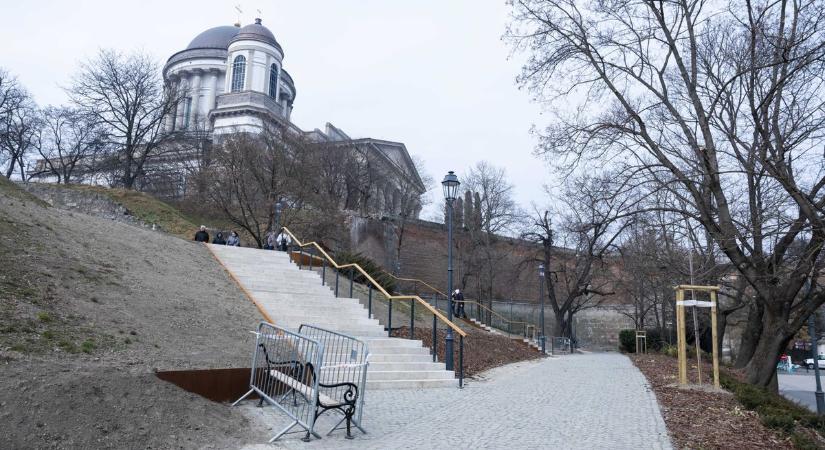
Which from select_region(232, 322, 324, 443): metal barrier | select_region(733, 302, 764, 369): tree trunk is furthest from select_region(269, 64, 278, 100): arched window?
select_region(232, 322, 324, 443): metal barrier

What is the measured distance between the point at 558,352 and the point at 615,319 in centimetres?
1967

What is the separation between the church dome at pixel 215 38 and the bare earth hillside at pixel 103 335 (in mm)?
49129

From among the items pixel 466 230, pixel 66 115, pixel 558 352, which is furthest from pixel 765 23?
pixel 66 115

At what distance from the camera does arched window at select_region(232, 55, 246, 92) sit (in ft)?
169

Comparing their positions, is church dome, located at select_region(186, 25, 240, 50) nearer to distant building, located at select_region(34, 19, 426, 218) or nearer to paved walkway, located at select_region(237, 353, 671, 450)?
distant building, located at select_region(34, 19, 426, 218)

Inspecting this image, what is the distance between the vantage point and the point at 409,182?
43.5 meters

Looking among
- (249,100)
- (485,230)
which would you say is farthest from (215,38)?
(485,230)

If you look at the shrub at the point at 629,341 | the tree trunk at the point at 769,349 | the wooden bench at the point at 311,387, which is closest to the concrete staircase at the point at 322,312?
the wooden bench at the point at 311,387

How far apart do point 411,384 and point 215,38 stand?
5784 cm

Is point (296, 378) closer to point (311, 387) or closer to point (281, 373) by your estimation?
point (281, 373)

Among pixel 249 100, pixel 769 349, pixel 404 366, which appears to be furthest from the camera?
pixel 249 100

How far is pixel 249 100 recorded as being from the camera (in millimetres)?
49938

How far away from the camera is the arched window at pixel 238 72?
51562 millimetres

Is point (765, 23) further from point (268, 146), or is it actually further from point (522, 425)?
point (268, 146)
